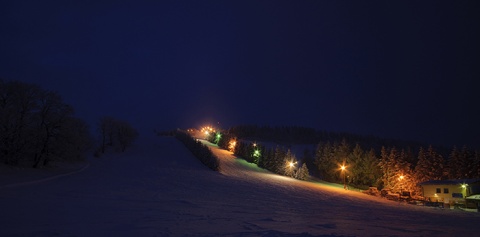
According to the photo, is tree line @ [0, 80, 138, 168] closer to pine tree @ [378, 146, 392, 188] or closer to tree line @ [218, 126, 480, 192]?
tree line @ [218, 126, 480, 192]

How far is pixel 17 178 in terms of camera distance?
2372 cm

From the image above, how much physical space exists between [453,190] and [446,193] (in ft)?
3.66

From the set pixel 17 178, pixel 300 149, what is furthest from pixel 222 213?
Answer: pixel 300 149

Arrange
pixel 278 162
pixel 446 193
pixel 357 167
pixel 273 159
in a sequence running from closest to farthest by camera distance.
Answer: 1. pixel 446 193
2. pixel 357 167
3. pixel 278 162
4. pixel 273 159

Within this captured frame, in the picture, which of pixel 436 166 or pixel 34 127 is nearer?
pixel 34 127

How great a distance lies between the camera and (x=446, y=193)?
4794cm

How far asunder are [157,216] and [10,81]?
27.3m

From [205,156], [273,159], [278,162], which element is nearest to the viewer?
[205,156]

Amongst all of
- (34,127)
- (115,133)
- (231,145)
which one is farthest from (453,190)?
(115,133)

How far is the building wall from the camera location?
46.9 m

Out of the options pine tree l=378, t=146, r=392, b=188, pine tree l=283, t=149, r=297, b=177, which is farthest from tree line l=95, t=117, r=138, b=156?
pine tree l=378, t=146, r=392, b=188

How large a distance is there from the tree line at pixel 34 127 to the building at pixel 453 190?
51.3 m

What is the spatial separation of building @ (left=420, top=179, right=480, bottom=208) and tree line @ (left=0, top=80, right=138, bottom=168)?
5130cm

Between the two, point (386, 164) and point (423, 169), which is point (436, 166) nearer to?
point (423, 169)
